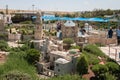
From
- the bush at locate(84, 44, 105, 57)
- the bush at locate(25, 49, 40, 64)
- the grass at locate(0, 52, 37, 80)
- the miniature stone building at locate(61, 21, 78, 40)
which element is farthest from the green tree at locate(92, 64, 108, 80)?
the miniature stone building at locate(61, 21, 78, 40)

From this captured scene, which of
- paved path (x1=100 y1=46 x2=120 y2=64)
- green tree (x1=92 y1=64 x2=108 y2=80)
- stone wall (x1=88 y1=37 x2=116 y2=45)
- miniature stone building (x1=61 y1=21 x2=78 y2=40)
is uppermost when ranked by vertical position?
miniature stone building (x1=61 y1=21 x2=78 y2=40)

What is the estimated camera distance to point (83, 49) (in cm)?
1711

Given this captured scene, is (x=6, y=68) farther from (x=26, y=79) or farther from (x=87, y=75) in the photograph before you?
(x=87, y=75)

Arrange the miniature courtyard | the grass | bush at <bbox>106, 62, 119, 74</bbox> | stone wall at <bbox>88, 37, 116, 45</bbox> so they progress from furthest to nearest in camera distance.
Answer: stone wall at <bbox>88, 37, 116, 45</bbox>
the miniature courtyard
the grass
bush at <bbox>106, 62, 119, 74</bbox>

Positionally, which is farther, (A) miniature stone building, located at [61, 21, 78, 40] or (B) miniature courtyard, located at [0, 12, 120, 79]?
(A) miniature stone building, located at [61, 21, 78, 40]

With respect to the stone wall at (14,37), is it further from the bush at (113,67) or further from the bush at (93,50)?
the bush at (113,67)

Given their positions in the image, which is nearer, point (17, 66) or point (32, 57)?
point (17, 66)

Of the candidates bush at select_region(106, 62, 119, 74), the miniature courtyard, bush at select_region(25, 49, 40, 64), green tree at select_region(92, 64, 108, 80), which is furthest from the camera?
bush at select_region(25, 49, 40, 64)

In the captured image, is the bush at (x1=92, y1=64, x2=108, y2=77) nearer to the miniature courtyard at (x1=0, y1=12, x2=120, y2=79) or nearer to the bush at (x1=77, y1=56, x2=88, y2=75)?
the miniature courtyard at (x1=0, y1=12, x2=120, y2=79)

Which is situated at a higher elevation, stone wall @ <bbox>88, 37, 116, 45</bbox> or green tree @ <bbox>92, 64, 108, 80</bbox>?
stone wall @ <bbox>88, 37, 116, 45</bbox>

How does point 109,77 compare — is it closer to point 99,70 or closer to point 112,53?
point 99,70

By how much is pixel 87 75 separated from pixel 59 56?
2.79 meters

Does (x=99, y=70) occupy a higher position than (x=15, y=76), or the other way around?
(x=99, y=70)

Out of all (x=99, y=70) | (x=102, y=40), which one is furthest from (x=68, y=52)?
(x=102, y=40)
